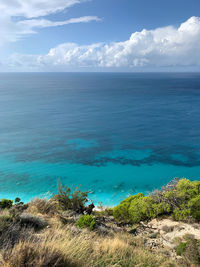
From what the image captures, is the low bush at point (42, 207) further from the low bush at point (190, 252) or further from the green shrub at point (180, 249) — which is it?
the low bush at point (190, 252)

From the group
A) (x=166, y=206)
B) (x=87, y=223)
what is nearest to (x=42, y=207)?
(x=87, y=223)

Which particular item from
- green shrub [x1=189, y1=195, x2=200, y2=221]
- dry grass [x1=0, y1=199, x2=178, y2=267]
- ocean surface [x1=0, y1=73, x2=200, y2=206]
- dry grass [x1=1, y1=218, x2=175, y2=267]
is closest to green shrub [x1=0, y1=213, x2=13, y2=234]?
dry grass [x1=0, y1=199, x2=178, y2=267]

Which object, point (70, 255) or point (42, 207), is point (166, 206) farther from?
point (70, 255)

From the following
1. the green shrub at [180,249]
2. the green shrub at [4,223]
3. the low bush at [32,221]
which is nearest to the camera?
the green shrub at [4,223]

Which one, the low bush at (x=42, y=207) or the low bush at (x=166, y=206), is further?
the low bush at (x=42, y=207)

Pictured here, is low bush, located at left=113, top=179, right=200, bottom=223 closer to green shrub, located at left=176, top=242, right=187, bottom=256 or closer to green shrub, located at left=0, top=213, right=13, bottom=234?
green shrub, located at left=176, top=242, right=187, bottom=256

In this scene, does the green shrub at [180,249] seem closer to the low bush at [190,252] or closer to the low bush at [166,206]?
the low bush at [190,252]

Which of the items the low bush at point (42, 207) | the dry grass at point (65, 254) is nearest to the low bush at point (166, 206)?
the low bush at point (42, 207)

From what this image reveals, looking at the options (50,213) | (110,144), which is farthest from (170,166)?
(50,213)

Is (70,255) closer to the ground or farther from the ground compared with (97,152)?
farther from the ground

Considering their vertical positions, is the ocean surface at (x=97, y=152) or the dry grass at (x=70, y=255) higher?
the dry grass at (x=70, y=255)

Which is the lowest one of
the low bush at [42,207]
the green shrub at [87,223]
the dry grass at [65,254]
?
the low bush at [42,207]

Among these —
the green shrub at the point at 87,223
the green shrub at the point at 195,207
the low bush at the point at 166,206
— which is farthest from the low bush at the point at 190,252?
the green shrub at the point at 87,223

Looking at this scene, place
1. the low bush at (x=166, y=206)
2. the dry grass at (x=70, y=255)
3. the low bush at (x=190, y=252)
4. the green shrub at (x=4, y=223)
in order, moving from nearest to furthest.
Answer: the dry grass at (x=70, y=255), the green shrub at (x=4, y=223), the low bush at (x=190, y=252), the low bush at (x=166, y=206)
